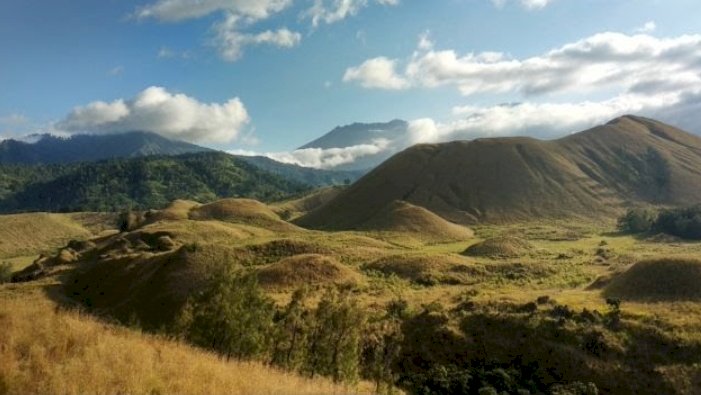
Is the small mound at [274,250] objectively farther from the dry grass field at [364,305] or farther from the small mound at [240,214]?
the small mound at [240,214]

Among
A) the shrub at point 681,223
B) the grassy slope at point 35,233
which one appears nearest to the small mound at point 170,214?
the grassy slope at point 35,233

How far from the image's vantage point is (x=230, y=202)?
15825 centimetres

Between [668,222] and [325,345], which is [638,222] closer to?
[668,222]

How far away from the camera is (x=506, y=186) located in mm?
170250

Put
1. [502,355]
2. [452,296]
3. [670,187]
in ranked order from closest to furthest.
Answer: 1. [502,355]
2. [452,296]
3. [670,187]

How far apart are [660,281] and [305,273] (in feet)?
121

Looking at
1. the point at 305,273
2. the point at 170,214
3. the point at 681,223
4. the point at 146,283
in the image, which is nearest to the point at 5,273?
the point at 146,283

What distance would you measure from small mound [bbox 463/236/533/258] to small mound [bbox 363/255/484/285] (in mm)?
13606

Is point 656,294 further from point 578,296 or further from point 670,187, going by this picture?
point 670,187

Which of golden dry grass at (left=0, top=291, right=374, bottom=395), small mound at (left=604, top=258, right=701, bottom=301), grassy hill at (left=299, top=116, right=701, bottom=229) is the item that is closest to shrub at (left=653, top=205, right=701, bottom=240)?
grassy hill at (left=299, top=116, right=701, bottom=229)

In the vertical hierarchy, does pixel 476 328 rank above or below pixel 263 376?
below

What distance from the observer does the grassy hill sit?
159 meters

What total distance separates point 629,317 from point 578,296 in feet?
30.8

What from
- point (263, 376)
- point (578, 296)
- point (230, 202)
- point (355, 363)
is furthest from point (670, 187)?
point (263, 376)
